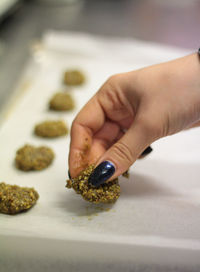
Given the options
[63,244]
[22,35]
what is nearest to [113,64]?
[22,35]

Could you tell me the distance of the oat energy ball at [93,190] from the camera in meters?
1.23

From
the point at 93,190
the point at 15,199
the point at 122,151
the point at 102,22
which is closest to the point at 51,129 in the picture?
the point at 15,199

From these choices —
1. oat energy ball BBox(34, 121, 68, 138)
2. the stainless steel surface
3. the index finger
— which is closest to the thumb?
the index finger

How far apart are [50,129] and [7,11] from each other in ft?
7.41

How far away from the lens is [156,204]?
4.47 ft

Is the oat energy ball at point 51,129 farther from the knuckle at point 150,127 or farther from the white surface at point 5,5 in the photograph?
the white surface at point 5,5

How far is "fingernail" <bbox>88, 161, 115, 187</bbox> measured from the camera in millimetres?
1129

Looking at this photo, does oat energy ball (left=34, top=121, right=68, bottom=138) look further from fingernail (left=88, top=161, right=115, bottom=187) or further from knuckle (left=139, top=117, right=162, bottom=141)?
knuckle (left=139, top=117, right=162, bottom=141)

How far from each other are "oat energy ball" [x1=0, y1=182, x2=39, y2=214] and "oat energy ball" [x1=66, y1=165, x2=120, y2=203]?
9.4 inches

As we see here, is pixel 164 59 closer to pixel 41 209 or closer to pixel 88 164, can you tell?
pixel 88 164

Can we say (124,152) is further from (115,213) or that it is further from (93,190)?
(115,213)

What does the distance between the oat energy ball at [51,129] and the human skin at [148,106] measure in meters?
0.52

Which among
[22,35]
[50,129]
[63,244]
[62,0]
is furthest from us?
[62,0]

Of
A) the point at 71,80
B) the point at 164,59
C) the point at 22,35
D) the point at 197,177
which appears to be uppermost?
the point at 22,35
